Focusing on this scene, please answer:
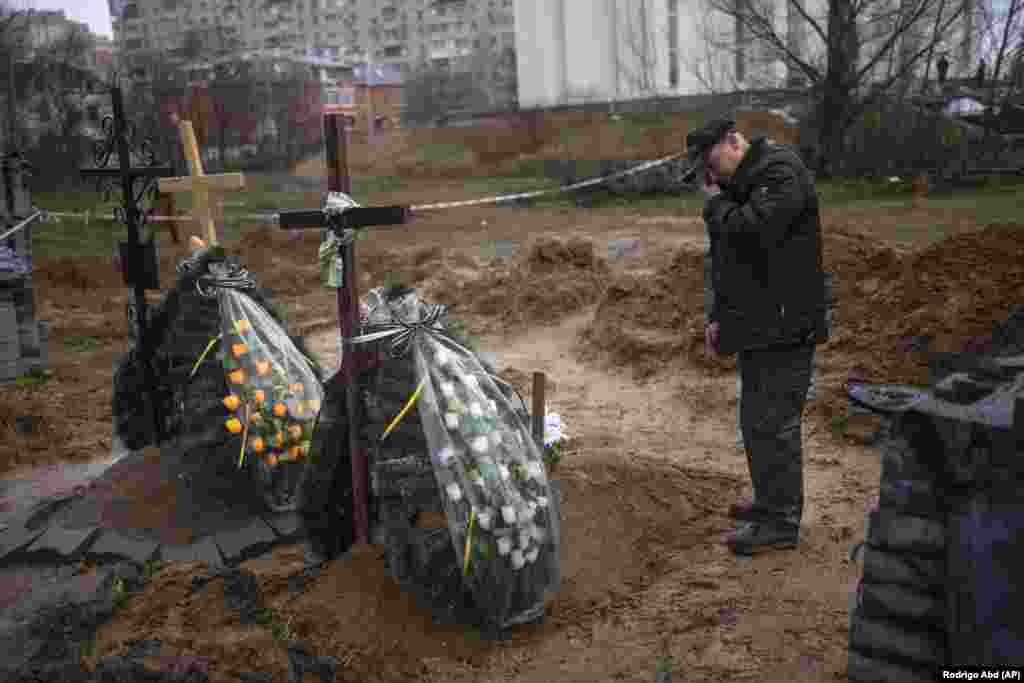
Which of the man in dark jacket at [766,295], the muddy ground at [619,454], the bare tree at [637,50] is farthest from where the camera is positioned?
the bare tree at [637,50]

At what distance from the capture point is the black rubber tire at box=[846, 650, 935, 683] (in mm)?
2246

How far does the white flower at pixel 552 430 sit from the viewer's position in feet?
17.1

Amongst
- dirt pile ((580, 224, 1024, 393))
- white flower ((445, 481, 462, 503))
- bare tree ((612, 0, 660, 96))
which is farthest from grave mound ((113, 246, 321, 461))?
bare tree ((612, 0, 660, 96))

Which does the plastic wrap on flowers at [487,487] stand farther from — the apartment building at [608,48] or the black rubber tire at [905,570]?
the apartment building at [608,48]

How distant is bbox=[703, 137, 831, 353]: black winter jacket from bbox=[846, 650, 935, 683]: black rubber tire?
4.94 feet

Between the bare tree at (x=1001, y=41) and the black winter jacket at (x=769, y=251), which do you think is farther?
the bare tree at (x=1001, y=41)

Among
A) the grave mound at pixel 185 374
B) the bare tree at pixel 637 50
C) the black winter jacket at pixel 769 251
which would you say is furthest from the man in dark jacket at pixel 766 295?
the bare tree at pixel 637 50

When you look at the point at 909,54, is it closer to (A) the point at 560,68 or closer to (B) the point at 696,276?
(B) the point at 696,276

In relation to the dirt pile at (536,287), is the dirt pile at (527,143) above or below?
above

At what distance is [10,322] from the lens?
7809 millimetres

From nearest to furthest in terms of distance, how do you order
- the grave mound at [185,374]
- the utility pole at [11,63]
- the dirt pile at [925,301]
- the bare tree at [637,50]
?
the grave mound at [185,374]
the dirt pile at [925,301]
the utility pole at [11,63]
the bare tree at [637,50]

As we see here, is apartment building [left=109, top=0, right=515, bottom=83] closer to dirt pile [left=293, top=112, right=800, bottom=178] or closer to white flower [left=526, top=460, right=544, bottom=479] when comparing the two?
dirt pile [left=293, top=112, right=800, bottom=178]

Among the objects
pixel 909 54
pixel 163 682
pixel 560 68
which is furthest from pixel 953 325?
pixel 560 68

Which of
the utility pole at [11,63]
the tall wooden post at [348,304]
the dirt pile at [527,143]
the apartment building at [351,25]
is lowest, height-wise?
the tall wooden post at [348,304]
